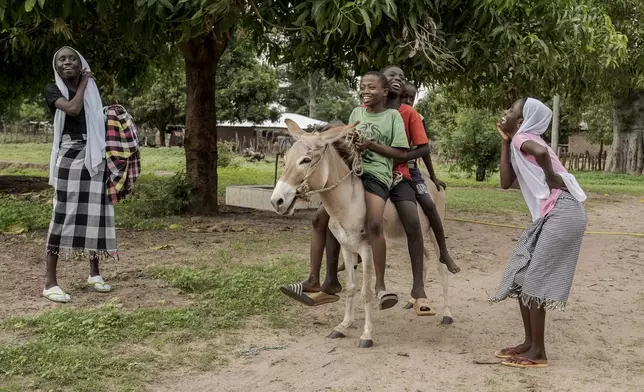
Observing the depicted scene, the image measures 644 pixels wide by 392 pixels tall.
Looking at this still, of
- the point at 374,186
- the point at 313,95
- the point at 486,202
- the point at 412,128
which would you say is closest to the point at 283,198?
the point at 374,186

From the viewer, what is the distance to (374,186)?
5039mm

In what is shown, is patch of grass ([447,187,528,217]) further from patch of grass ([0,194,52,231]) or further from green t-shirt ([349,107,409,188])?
green t-shirt ([349,107,409,188])

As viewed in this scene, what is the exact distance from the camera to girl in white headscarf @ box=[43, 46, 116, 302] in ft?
19.6

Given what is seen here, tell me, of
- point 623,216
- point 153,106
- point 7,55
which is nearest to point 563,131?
point 153,106

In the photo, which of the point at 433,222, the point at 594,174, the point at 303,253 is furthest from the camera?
the point at 594,174

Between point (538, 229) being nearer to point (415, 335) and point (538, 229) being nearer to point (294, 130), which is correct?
point (415, 335)

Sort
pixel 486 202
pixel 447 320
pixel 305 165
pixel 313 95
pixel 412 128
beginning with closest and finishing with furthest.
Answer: pixel 305 165 < pixel 412 128 < pixel 447 320 < pixel 486 202 < pixel 313 95

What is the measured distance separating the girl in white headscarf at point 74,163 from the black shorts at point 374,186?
2380 millimetres

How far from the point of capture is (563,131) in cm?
4288

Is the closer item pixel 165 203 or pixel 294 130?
pixel 294 130

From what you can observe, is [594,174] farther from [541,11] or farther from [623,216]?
[541,11]

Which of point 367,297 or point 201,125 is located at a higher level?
point 201,125

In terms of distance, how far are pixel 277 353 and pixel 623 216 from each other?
1069 cm

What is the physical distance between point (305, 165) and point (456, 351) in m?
1.68
